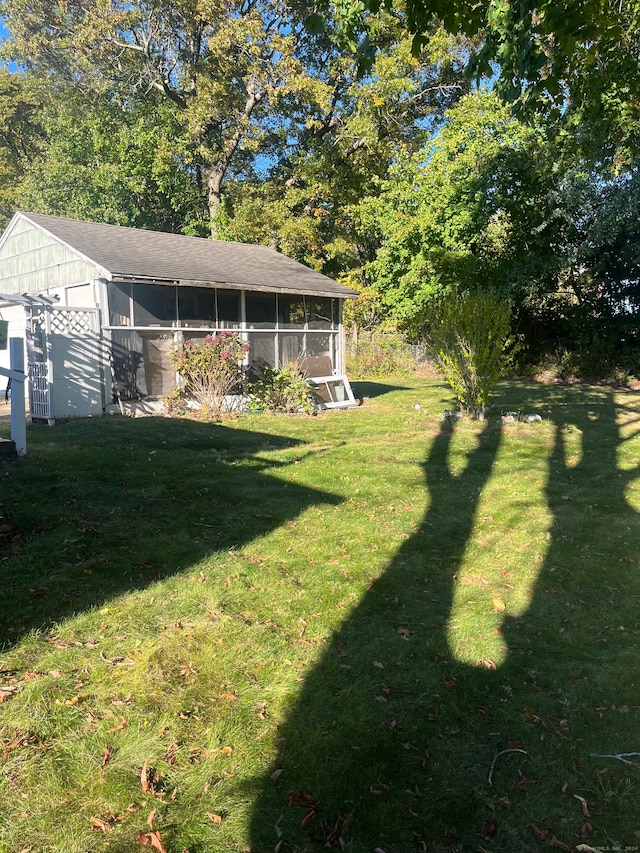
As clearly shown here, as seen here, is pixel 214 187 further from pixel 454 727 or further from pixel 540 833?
pixel 540 833

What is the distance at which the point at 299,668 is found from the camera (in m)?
3.21

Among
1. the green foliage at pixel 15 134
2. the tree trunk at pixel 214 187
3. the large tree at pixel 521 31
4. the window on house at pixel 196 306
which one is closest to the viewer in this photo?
the large tree at pixel 521 31

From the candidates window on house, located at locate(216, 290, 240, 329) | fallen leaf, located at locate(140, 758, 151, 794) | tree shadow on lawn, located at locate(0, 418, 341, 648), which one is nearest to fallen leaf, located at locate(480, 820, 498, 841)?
fallen leaf, located at locate(140, 758, 151, 794)

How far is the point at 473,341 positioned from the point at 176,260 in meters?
7.68

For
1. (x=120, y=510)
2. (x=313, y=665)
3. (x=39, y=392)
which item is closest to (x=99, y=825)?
(x=313, y=665)

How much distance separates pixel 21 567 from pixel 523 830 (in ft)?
11.8

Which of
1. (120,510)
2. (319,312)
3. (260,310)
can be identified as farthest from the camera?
(319,312)

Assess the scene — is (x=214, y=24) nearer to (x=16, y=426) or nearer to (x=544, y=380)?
(x=544, y=380)

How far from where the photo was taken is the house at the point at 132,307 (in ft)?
37.4

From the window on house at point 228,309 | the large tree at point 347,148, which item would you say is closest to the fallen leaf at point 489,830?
the window on house at point 228,309

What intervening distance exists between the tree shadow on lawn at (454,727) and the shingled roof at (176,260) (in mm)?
9791

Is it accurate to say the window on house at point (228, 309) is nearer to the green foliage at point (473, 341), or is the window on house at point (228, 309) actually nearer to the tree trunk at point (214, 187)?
the green foliage at point (473, 341)

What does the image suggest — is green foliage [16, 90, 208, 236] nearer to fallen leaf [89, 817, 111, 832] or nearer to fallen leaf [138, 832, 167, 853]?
fallen leaf [89, 817, 111, 832]

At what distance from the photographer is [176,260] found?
14070 millimetres
